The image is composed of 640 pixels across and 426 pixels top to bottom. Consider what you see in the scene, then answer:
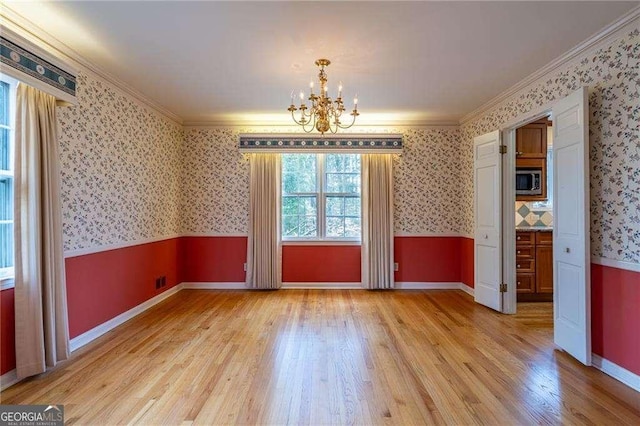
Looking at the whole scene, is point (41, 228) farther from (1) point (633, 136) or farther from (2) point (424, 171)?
(2) point (424, 171)

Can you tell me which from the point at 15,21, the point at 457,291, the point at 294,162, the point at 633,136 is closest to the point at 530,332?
the point at 457,291

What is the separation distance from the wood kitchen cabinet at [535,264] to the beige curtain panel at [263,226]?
11.7 feet

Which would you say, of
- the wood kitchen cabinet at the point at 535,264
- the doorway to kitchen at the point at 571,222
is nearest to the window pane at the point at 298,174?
the doorway to kitchen at the point at 571,222

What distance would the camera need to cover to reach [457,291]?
508cm

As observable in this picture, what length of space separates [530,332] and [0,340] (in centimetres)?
464

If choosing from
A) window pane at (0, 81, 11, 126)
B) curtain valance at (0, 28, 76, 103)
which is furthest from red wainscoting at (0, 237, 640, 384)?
curtain valance at (0, 28, 76, 103)

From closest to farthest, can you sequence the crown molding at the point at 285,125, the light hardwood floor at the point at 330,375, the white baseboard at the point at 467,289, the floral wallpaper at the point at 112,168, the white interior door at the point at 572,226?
1. the light hardwood floor at the point at 330,375
2. the white interior door at the point at 572,226
3. the floral wallpaper at the point at 112,168
4. the white baseboard at the point at 467,289
5. the crown molding at the point at 285,125

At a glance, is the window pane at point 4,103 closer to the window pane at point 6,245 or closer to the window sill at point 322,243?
the window pane at point 6,245

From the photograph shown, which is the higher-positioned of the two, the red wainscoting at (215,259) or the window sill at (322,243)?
the window sill at (322,243)

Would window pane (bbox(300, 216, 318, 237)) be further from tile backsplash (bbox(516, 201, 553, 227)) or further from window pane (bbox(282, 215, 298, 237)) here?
tile backsplash (bbox(516, 201, 553, 227))

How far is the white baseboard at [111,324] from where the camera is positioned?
9.87 ft

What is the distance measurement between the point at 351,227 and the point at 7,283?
13.6 ft

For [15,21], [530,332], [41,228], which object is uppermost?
[15,21]

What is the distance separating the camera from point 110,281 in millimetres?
3482
